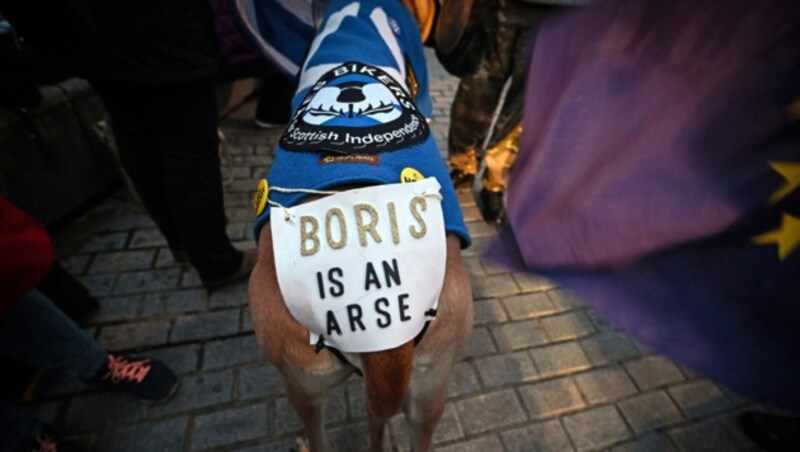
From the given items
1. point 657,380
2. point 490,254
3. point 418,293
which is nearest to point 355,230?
point 418,293

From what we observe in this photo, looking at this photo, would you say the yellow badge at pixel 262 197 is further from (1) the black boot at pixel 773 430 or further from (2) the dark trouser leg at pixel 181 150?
(1) the black boot at pixel 773 430

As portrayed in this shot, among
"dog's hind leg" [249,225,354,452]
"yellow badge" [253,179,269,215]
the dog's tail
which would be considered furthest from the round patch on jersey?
the dog's tail

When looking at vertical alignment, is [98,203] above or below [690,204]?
Answer: below

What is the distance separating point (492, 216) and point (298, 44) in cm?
181

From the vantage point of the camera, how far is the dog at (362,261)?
3.06 feet

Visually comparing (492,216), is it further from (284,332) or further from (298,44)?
(284,332)

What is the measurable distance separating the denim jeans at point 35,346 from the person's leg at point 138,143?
2.20 feet

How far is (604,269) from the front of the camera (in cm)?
145

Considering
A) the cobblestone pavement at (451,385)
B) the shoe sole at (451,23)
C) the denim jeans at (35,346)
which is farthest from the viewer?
the shoe sole at (451,23)

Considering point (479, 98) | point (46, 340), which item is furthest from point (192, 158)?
point (479, 98)

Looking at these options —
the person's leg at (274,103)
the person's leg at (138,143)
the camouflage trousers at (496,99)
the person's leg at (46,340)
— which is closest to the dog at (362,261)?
the person's leg at (138,143)

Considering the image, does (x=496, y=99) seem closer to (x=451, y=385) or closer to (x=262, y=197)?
(x=451, y=385)

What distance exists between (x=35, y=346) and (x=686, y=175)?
2.46m

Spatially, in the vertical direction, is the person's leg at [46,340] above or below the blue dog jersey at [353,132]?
below
